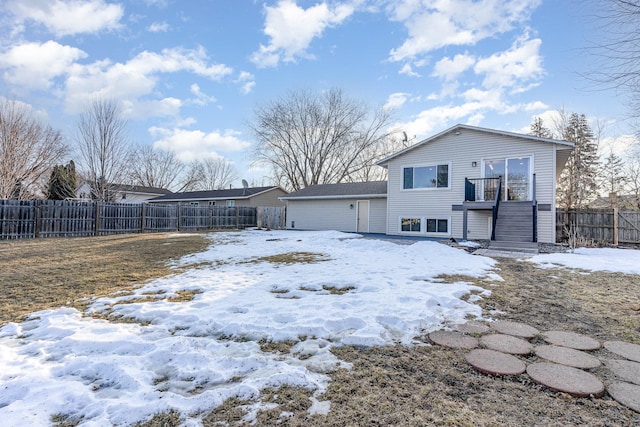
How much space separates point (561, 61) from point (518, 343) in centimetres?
492

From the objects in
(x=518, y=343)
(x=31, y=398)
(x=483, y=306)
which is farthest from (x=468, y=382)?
(x=31, y=398)

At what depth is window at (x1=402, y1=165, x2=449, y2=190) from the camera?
13.2m

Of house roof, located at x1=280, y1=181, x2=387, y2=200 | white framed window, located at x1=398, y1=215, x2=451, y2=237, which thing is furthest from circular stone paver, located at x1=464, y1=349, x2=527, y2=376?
house roof, located at x1=280, y1=181, x2=387, y2=200

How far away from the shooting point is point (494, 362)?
243 centimetres

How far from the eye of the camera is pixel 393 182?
1449 centimetres

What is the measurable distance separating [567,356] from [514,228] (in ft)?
31.5

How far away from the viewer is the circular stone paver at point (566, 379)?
6.61ft

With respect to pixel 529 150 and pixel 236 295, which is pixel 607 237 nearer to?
pixel 529 150

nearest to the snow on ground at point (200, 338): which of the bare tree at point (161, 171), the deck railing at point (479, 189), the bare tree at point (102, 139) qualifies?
the deck railing at point (479, 189)

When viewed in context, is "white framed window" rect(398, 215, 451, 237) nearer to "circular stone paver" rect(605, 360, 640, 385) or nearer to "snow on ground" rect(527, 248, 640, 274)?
"snow on ground" rect(527, 248, 640, 274)

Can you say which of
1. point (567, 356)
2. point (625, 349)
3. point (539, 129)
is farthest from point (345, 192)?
point (539, 129)

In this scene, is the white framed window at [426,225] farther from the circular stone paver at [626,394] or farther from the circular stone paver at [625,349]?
the circular stone paver at [626,394]

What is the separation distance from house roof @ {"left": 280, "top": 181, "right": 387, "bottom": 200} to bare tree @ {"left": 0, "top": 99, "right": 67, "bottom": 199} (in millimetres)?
13957

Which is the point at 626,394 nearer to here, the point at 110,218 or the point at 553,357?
the point at 553,357
